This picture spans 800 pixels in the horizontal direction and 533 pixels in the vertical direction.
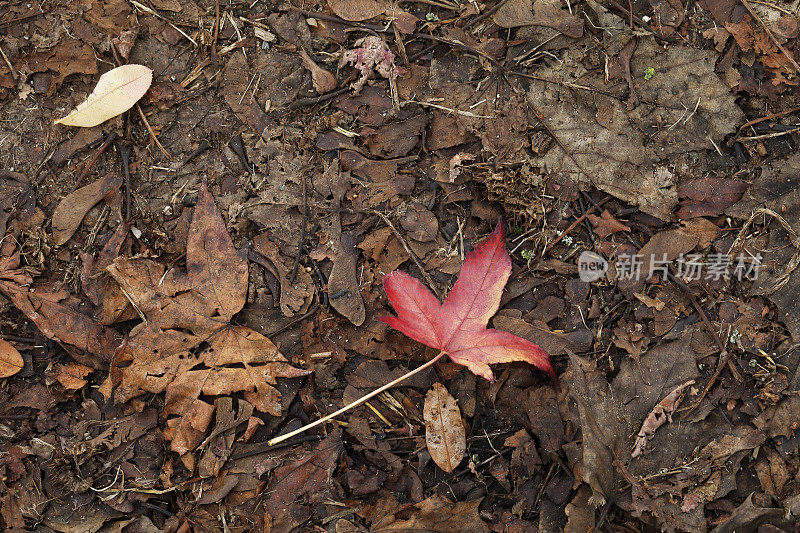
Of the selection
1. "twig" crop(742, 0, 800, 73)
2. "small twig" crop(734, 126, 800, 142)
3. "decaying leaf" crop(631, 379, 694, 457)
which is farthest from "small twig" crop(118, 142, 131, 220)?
"twig" crop(742, 0, 800, 73)

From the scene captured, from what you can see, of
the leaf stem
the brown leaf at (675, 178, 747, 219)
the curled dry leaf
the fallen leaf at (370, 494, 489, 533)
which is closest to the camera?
the fallen leaf at (370, 494, 489, 533)

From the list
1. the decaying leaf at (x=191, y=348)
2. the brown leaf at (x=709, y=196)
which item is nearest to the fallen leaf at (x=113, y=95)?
the decaying leaf at (x=191, y=348)

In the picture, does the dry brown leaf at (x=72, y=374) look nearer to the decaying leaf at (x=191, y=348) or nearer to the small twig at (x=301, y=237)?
the decaying leaf at (x=191, y=348)

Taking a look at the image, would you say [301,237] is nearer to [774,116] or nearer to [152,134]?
[152,134]

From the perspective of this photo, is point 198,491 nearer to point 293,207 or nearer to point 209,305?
point 209,305

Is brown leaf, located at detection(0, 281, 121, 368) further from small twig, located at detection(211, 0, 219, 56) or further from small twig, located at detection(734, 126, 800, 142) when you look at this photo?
small twig, located at detection(734, 126, 800, 142)

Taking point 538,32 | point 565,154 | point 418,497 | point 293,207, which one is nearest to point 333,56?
point 293,207

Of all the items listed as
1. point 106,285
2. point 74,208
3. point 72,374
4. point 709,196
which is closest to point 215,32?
point 74,208
